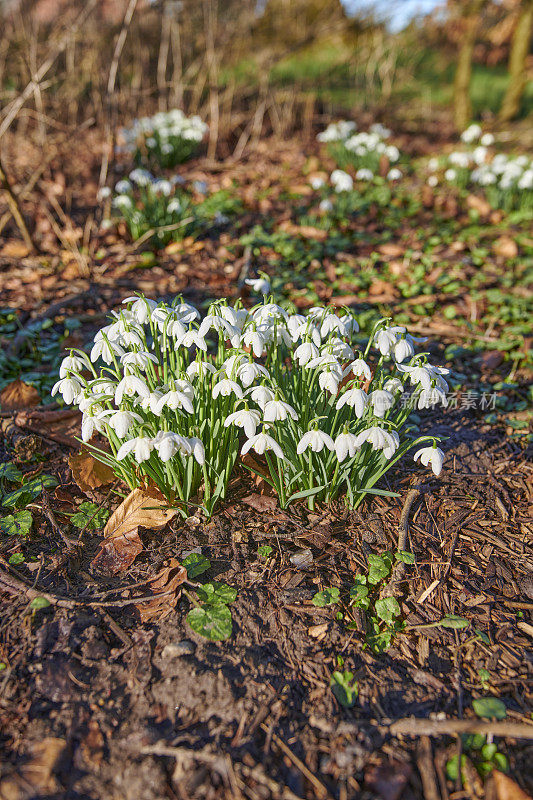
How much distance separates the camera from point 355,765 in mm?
1344

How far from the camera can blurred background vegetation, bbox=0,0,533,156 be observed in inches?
244

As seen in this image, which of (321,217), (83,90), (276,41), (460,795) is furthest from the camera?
(276,41)

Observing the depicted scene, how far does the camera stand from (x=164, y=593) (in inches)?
69.1

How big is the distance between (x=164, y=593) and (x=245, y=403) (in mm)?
705

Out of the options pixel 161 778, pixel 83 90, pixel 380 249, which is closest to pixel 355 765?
pixel 161 778

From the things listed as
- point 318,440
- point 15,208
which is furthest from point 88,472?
point 15,208

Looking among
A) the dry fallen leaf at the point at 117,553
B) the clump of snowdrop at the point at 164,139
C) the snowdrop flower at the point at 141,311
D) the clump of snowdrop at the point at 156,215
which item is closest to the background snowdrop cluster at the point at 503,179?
the clump of snowdrop at the point at 156,215

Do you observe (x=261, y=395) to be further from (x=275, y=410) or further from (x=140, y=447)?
(x=140, y=447)

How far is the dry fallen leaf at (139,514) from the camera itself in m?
1.95

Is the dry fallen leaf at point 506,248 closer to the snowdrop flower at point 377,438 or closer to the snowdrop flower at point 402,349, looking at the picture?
the snowdrop flower at point 402,349

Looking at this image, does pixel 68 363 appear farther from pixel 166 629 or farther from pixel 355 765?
pixel 355 765

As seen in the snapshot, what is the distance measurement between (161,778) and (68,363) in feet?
4.13

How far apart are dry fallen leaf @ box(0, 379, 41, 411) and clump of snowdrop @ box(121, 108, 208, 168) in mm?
3941

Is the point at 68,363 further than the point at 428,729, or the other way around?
the point at 68,363
